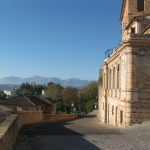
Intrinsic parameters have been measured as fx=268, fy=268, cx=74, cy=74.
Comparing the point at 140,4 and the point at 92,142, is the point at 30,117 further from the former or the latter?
the point at 140,4

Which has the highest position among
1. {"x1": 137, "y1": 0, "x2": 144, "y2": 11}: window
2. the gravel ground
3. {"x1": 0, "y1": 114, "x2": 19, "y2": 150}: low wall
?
{"x1": 137, "y1": 0, "x2": 144, "y2": 11}: window

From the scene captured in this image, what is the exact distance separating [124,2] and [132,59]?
56.5 ft

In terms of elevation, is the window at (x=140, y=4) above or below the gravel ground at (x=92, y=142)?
above

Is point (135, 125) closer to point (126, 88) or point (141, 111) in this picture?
point (141, 111)

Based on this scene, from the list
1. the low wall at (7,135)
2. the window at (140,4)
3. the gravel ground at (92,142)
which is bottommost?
the gravel ground at (92,142)

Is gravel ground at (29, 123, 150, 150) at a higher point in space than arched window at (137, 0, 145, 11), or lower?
lower

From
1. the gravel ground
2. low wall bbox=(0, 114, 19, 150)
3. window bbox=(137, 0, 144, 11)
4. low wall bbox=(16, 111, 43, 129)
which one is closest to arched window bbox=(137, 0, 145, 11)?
window bbox=(137, 0, 144, 11)

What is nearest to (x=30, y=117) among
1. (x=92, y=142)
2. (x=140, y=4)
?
(x=92, y=142)

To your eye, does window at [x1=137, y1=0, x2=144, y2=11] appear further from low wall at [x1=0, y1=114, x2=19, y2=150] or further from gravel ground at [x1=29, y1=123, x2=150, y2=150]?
low wall at [x1=0, y1=114, x2=19, y2=150]

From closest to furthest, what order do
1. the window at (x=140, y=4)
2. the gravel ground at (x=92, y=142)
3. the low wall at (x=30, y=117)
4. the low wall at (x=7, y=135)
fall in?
1. the low wall at (x=7, y=135)
2. the gravel ground at (x=92, y=142)
3. the low wall at (x=30, y=117)
4. the window at (x=140, y=4)

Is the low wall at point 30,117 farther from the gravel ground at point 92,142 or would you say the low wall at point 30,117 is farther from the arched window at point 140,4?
the arched window at point 140,4

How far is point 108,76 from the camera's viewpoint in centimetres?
2958

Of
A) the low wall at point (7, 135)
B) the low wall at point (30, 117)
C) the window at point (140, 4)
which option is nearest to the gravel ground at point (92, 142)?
the low wall at point (7, 135)

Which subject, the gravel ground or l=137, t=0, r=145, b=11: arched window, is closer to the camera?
the gravel ground
